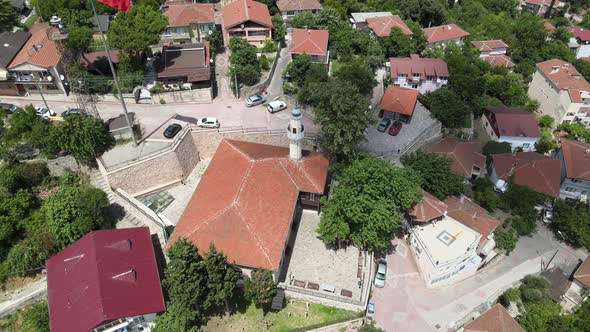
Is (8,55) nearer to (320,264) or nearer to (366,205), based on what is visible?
(320,264)

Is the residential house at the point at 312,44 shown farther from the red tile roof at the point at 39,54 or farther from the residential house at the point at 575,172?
the residential house at the point at 575,172

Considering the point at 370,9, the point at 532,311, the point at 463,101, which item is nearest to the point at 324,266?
the point at 532,311

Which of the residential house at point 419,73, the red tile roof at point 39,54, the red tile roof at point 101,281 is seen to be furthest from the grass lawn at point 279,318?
the residential house at point 419,73

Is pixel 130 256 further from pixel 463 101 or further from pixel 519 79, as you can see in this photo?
pixel 519 79

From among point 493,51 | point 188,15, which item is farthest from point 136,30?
point 493,51

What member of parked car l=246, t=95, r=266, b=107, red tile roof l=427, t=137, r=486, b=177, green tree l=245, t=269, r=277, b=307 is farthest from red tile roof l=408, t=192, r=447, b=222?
parked car l=246, t=95, r=266, b=107

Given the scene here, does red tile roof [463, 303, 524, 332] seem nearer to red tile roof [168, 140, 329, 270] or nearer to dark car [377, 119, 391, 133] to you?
red tile roof [168, 140, 329, 270]
